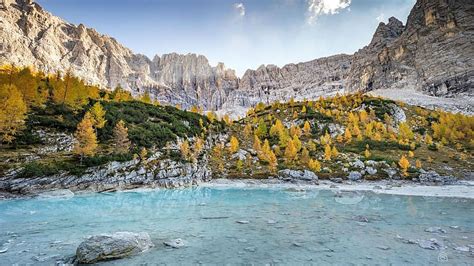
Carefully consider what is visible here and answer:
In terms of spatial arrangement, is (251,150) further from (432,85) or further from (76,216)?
(432,85)

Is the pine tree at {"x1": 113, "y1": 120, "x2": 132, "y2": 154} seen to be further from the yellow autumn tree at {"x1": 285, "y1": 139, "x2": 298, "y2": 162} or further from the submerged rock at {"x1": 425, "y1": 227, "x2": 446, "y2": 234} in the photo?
the submerged rock at {"x1": 425, "y1": 227, "x2": 446, "y2": 234}

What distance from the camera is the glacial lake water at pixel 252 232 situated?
43.3ft

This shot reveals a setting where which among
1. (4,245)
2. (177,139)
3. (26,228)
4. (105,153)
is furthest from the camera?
(177,139)

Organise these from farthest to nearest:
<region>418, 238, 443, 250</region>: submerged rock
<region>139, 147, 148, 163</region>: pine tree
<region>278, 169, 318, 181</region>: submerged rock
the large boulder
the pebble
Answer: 1. <region>278, 169, 318, 181</region>: submerged rock
2. <region>139, 147, 148, 163</region>: pine tree
3. <region>418, 238, 443, 250</region>: submerged rock
4. the pebble
5. the large boulder

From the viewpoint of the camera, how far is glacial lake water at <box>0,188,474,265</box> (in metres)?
13.2

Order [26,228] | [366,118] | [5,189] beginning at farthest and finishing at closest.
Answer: [366,118] < [5,189] < [26,228]

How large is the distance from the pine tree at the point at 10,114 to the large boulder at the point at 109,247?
147 ft

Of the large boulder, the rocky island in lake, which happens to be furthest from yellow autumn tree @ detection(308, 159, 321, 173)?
the large boulder

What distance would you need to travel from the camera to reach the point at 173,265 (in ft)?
39.8

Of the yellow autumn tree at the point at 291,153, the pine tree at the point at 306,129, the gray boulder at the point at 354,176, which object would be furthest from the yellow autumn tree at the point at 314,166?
the pine tree at the point at 306,129

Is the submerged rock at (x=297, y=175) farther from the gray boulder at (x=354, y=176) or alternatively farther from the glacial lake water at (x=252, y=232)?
the glacial lake water at (x=252, y=232)

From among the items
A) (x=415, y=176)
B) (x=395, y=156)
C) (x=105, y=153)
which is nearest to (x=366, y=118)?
(x=395, y=156)

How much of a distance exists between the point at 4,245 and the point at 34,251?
2.74 metres

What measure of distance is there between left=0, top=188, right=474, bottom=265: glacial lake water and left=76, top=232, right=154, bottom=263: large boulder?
524 mm
